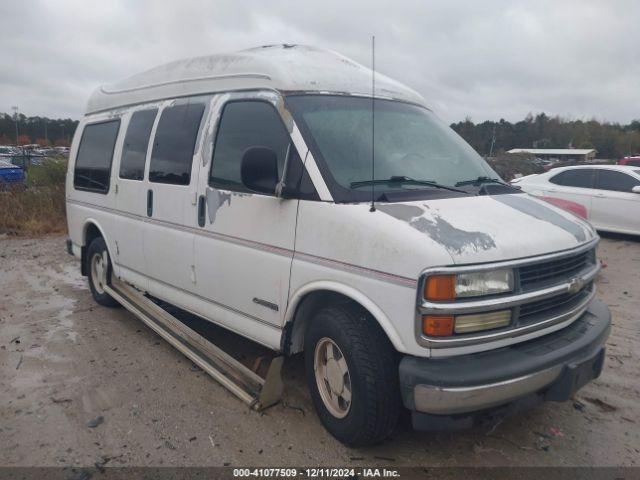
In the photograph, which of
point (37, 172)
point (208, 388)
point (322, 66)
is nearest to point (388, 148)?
point (322, 66)

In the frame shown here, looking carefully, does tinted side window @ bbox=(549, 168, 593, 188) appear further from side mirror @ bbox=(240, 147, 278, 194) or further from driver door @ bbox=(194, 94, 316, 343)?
side mirror @ bbox=(240, 147, 278, 194)

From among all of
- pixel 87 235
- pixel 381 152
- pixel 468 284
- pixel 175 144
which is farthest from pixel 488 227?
pixel 87 235

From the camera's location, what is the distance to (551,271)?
A: 9.82 ft

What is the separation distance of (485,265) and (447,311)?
306mm

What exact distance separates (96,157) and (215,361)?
→ 3079mm

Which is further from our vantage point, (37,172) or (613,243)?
(37,172)

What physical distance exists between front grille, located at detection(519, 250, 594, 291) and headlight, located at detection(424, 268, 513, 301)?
0.14 meters

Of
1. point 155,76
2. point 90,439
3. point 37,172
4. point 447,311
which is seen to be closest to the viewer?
point 447,311

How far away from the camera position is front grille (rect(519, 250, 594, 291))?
284cm

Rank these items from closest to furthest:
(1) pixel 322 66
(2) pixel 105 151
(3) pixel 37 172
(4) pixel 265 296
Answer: (4) pixel 265 296 → (1) pixel 322 66 → (2) pixel 105 151 → (3) pixel 37 172

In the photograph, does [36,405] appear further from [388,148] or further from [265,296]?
[388,148]

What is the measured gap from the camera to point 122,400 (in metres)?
3.86

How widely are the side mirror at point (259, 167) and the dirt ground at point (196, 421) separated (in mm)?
1587

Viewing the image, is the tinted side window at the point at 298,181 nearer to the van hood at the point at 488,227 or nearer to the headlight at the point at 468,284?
the van hood at the point at 488,227
